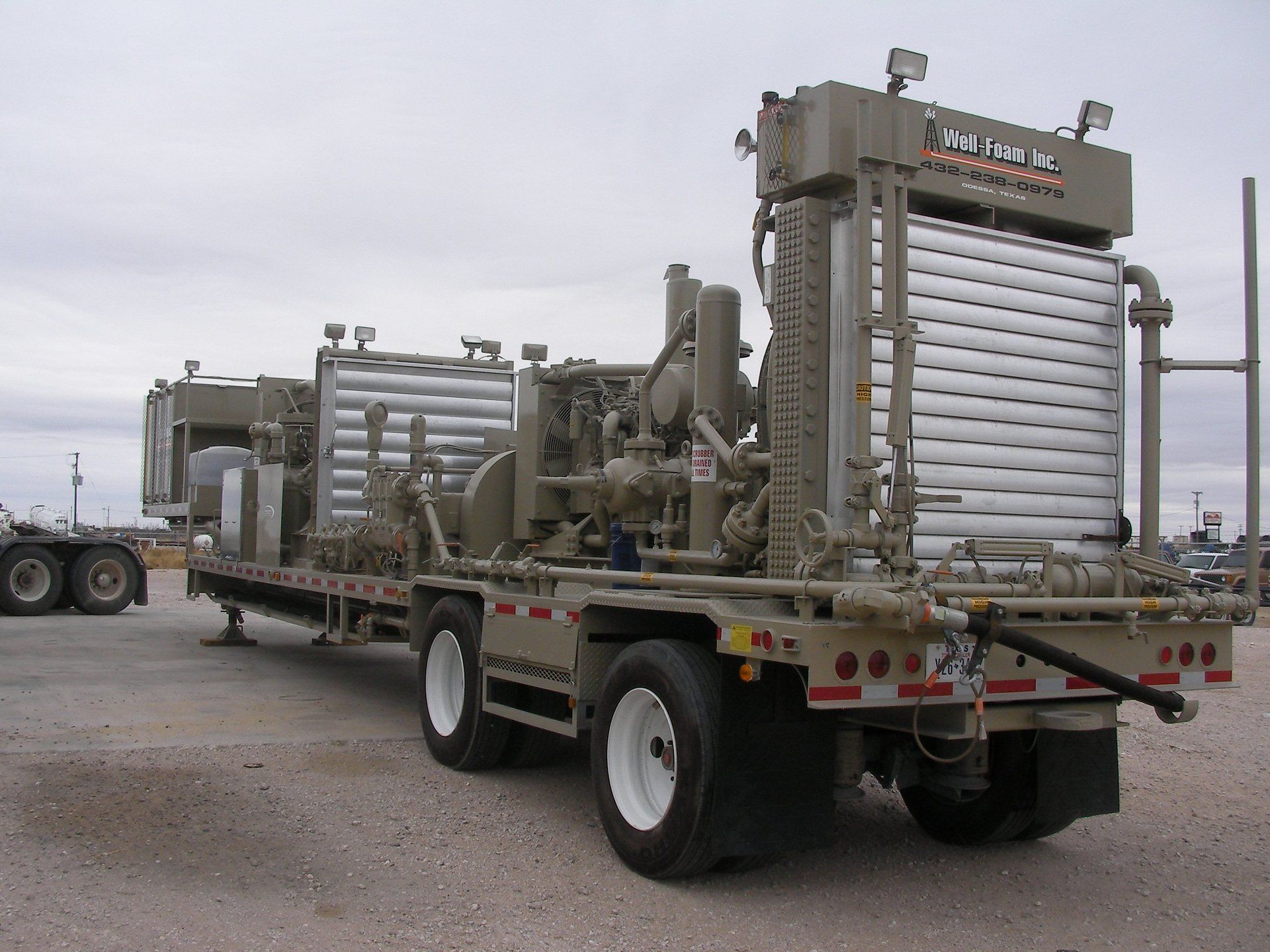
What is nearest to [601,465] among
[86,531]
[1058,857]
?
[1058,857]

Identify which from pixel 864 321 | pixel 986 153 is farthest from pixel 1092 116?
pixel 864 321

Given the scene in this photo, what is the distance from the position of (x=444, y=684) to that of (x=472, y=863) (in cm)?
247

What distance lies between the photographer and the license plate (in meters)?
4.74

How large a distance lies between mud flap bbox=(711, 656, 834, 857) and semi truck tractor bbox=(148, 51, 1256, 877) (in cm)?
1

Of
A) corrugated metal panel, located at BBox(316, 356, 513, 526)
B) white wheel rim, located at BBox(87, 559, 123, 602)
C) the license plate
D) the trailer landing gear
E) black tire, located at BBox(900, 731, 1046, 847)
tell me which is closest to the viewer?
the license plate

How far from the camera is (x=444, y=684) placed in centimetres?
790

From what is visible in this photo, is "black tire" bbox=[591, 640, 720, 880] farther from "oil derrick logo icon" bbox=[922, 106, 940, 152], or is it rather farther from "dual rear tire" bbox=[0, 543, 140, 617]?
"dual rear tire" bbox=[0, 543, 140, 617]

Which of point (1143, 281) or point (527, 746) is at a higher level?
point (1143, 281)

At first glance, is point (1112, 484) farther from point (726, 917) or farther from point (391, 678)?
point (391, 678)

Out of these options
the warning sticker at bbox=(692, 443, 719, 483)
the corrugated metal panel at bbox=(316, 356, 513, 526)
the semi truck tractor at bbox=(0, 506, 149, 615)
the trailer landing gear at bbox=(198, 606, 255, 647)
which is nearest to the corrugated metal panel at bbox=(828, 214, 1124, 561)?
the warning sticker at bbox=(692, 443, 719, 483)

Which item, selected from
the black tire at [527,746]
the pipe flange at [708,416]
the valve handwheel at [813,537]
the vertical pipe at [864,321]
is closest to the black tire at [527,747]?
the black tire at [527,746]

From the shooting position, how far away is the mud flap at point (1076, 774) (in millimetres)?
5672

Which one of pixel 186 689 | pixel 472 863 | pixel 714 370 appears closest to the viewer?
pixel 472 863

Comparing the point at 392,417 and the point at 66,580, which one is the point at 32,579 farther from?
the point at 392,417
